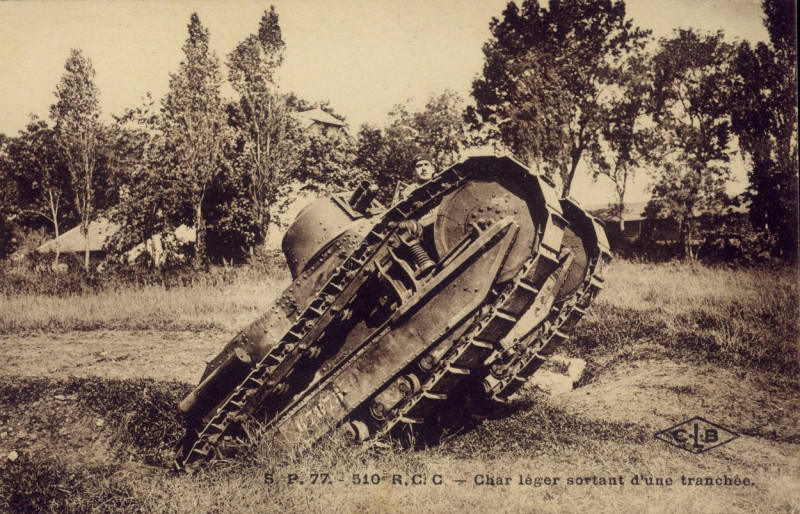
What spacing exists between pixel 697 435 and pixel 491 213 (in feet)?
10.2

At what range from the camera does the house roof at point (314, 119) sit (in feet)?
80.0

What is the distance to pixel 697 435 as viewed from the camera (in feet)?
→ 17.1

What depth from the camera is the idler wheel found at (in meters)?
4.55

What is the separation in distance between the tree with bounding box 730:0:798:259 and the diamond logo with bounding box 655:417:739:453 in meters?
3.42

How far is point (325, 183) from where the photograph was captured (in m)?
24.3

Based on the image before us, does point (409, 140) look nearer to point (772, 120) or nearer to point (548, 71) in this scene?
point (548, 71)

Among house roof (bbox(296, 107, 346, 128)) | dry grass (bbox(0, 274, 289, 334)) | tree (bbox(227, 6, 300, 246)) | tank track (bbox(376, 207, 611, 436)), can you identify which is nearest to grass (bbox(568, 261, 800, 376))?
tank track (bbox(376, 207, 611, 436))

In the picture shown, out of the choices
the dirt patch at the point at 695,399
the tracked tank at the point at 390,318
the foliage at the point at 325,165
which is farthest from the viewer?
the foliage at the point at 325,165

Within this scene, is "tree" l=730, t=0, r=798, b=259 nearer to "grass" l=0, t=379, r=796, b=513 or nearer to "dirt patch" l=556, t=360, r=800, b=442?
"dirt patch" l=556, t=360, r=800, b=442

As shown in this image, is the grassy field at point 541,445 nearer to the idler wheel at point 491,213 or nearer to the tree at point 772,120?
the tree at point 772,120

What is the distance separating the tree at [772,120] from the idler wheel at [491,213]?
125 inches

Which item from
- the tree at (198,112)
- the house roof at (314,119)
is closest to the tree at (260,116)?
the tree at (198,112)

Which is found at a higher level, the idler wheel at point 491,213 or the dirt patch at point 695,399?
the idler wheel at point 491,213

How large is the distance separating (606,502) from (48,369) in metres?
7.40
